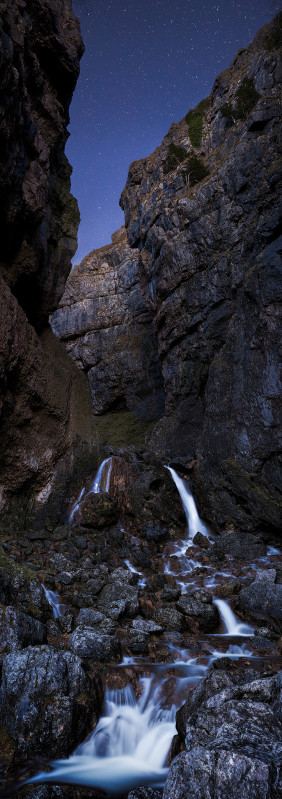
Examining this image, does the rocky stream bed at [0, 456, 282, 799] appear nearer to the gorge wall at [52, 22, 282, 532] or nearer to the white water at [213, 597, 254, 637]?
the white water at [213, 597, 254, 637]

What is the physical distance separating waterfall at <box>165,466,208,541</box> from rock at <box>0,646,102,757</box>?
490 inches

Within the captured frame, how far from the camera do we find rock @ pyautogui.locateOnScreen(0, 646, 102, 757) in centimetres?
485

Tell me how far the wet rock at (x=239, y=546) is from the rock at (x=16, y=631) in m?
9.07

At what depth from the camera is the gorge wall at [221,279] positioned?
18484 millimetres

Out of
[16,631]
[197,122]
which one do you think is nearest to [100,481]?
[16,631]

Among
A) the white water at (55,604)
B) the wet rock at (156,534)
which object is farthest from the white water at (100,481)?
the white water at (55,604)

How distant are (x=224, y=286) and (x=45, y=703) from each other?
80.0 ft

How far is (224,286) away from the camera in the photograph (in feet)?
84.0

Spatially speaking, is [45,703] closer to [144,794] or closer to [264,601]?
[144,794]

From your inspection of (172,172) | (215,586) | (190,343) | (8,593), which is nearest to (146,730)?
(8,593)

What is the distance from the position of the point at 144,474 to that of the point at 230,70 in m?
34.7

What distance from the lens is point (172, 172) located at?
114ft

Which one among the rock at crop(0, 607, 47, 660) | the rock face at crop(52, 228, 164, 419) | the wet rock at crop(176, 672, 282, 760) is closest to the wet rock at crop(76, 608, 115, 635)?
the rock at crop(0, 607, 47, 660)

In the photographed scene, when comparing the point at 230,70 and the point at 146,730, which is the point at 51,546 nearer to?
the point at 146,730
